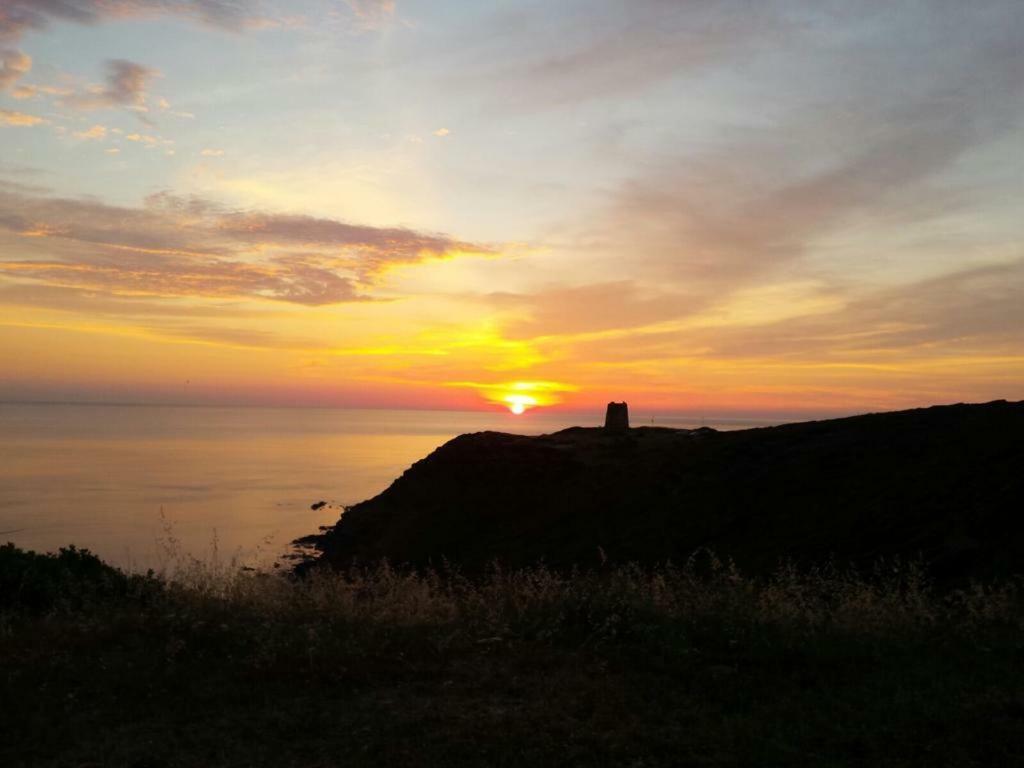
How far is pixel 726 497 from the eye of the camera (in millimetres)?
27375

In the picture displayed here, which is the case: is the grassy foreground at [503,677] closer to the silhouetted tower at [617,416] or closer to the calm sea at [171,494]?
the calm sea at [171,494]

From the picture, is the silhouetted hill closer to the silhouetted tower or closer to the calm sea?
the silhouetted tower

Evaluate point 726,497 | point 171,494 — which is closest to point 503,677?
point 726,497

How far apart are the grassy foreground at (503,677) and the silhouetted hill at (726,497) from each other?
20.1 feet

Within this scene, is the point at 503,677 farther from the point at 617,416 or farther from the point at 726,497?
the point at 617,416

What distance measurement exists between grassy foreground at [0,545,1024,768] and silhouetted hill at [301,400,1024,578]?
6141 mm

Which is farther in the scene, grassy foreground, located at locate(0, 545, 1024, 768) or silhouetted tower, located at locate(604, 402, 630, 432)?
silhouetted tower, located at locate(604, 402, 630, 432)

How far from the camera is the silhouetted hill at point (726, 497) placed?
1961 cm

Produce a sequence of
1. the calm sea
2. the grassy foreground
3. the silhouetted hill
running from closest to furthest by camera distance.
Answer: the grassy foreground
the silhouetted hill
the calm sea

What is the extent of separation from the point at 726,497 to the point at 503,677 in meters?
22.0

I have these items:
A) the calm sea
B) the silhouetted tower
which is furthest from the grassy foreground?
the silhouetted tower

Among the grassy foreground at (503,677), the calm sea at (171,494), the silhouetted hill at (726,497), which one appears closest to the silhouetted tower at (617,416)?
the silhouetted hill at (726,497)

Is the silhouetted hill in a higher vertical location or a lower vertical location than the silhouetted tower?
lower

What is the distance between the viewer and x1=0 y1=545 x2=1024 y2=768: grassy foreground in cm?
539
